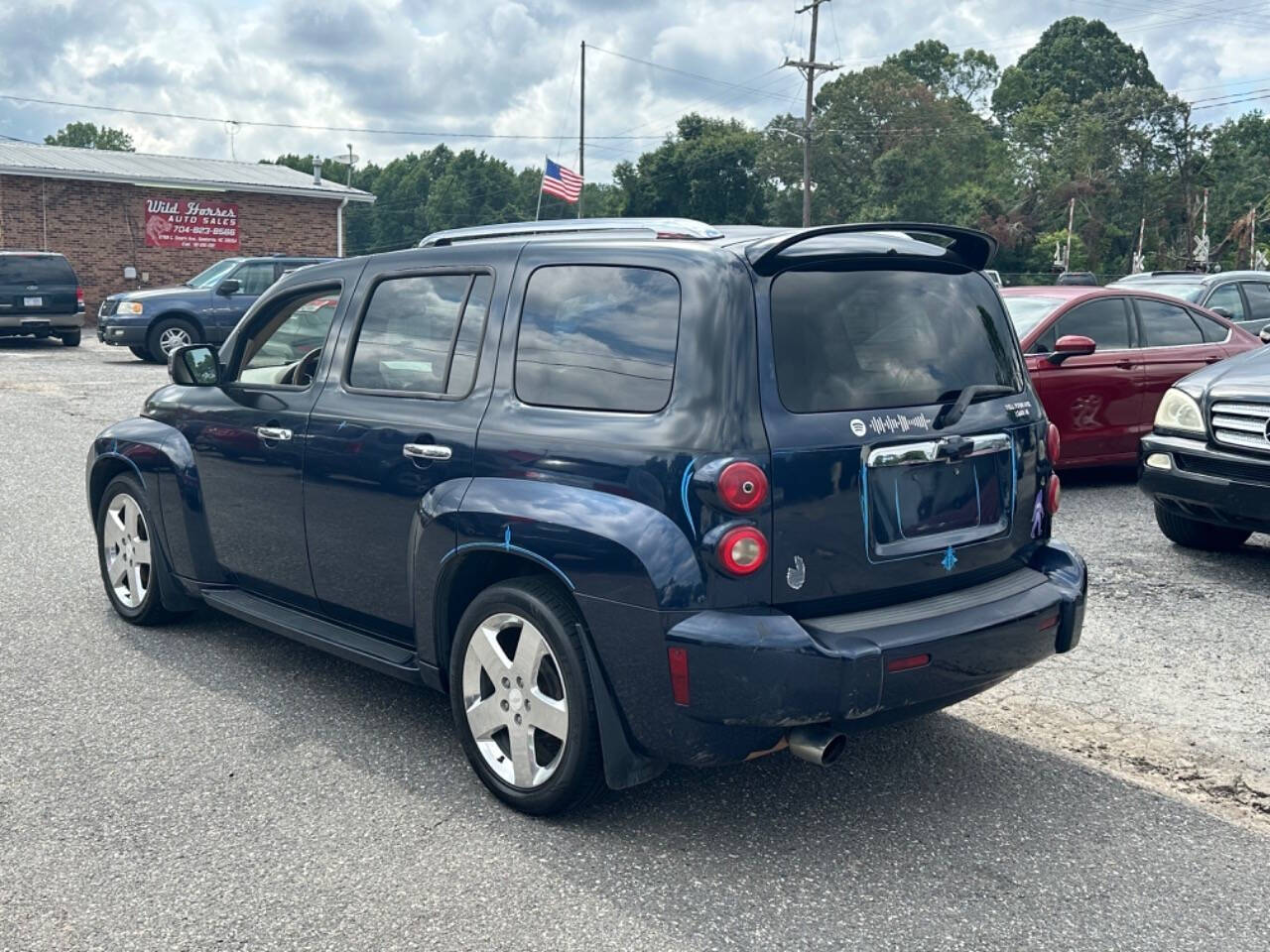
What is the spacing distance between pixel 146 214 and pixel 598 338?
32.8m

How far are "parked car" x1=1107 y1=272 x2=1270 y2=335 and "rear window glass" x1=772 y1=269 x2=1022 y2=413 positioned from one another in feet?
31.1

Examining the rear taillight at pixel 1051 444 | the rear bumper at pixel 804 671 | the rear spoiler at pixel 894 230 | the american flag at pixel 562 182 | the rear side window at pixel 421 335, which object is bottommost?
the rear bumper at pixel 804 671

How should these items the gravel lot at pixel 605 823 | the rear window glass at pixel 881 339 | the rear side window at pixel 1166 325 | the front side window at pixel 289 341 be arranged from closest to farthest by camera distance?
the gravel lot at pixel 605 823 → the rear window glass at pixel 881 339 → the front side window at pixel 289 341 → the rear side window at pixel 1166 325

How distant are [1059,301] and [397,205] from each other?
116m

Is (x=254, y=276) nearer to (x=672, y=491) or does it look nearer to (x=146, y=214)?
→ (x=146, y=214)

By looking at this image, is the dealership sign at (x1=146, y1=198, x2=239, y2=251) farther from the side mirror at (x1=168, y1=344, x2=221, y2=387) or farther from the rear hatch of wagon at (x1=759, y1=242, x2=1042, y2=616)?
the rear hatch of wagon at (x1=759, y1=242, x2=1042, y2=616)

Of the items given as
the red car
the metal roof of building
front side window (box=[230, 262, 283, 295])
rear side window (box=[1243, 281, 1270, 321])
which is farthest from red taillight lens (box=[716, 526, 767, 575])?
the metal roof of building

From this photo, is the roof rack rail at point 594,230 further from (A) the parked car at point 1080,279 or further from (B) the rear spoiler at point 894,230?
(A) the parked car at point 1080,279

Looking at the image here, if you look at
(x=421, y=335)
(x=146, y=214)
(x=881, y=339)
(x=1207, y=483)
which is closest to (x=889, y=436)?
(x=881, y=339)

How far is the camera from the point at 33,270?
2398 cm

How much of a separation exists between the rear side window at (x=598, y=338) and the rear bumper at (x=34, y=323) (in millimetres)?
22858

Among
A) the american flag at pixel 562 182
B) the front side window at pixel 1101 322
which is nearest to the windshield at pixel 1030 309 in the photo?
the front side window at pixel 1101 322

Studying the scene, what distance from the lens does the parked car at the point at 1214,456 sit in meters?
6.74

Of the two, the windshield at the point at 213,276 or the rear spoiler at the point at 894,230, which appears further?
the windshield at the point at 213,276
